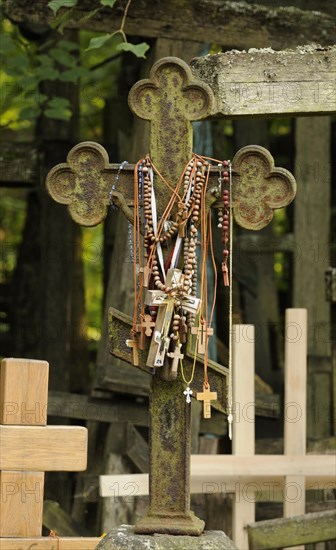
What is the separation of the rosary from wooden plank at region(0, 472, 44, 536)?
657 mm

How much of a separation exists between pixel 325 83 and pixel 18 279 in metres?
5.38

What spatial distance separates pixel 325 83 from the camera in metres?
4.87

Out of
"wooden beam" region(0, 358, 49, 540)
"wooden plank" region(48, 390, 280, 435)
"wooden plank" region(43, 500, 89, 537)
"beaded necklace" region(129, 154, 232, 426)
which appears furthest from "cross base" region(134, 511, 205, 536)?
"wooden plank" region(48, 390, 280, 435)

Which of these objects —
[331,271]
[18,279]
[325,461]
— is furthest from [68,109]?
[325,461]

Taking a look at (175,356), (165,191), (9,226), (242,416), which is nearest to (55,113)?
(242,416)

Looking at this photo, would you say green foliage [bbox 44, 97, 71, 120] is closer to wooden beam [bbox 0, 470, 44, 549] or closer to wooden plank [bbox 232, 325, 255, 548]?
wooden plank [bbox 232, 325, 255, 548]

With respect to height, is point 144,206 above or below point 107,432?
above

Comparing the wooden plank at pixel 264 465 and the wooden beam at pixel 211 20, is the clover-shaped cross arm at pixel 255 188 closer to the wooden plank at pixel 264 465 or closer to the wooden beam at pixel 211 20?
the wooden plank at pixel 264 465

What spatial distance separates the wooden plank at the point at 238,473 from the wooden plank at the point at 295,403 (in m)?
0.04

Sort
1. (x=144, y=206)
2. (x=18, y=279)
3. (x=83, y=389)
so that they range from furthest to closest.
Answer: (x=18, y=279) < (x=83, y=389) < (x=144, y=206)

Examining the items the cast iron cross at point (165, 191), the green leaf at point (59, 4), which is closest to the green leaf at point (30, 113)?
the green leaf at point (59, 4)

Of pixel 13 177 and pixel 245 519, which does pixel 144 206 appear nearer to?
pixel 245 519

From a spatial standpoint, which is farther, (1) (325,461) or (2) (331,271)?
(2) (331,271)

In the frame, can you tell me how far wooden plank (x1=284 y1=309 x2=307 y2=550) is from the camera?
5738 millimetres
